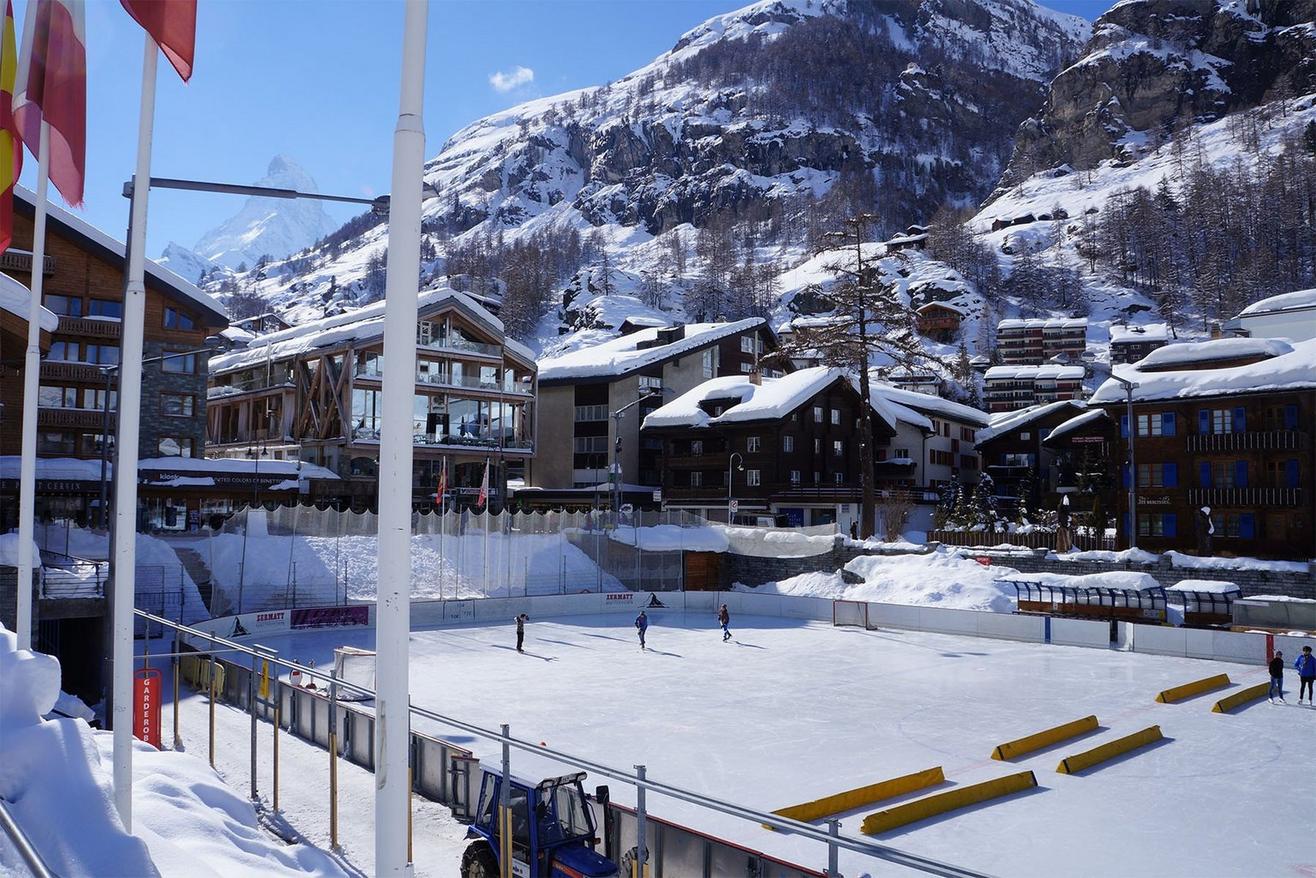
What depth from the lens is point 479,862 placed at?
1239 centimetres

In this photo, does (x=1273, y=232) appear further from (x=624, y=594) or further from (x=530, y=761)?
(x=530, y=761)

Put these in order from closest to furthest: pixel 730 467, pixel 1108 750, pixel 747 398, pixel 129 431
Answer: pixel 129 431 < pixel 1108 750 < pixel 730 467 < pixel 747 398

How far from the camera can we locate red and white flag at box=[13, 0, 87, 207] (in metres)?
10.4

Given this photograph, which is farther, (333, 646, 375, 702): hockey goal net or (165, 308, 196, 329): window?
(165, 308, 196, 329): window

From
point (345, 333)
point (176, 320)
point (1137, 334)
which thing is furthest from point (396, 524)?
point (1137, 334)

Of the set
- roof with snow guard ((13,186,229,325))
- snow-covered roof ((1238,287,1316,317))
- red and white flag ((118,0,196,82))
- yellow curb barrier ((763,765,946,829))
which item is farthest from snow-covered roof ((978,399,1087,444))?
red and white flag ((118,0,196,82))

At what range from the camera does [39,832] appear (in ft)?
23.4

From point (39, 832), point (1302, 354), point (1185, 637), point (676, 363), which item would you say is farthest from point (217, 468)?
point (1302, 354)

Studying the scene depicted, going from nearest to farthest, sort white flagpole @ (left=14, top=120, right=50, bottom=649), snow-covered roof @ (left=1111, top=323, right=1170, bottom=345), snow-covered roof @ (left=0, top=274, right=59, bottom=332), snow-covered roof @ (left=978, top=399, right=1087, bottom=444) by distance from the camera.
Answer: white flagpole @ (left=14, top=120, right=50, bottom=649) → snow-covered roof @ (left=0, top=274, right=59, bottom=332) → snow-covered roof @ (left=978, top=399, right=1087, bottom=444) → snow-covered roof @ (left=1111, top=323, right=1170, bottom=345)

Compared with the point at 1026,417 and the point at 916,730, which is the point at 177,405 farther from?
the point at 1026,417

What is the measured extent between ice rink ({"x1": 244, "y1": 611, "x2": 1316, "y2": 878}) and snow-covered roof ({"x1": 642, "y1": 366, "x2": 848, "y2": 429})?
90.2 feet

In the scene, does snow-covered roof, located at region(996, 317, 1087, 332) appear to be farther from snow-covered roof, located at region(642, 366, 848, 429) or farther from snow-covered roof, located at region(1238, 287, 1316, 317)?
snow-covered roof, located at region(642, 366, 848, 429)

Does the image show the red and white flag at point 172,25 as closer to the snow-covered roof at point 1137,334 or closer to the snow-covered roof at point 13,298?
the snow-covered roof at point 13,298

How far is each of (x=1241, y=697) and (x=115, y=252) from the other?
51905 millimetres
